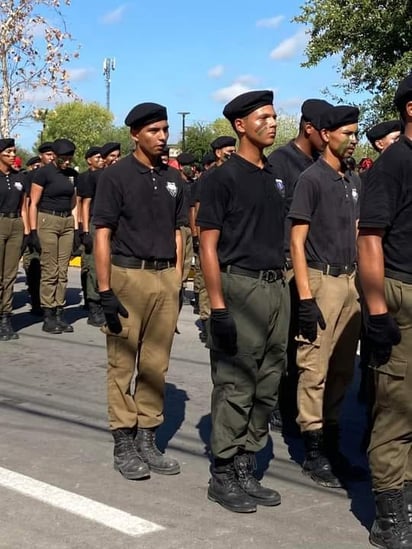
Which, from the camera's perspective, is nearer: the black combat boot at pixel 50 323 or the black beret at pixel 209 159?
the black combat boot at pixel 50 323

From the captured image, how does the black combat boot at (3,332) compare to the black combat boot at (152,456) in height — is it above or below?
above

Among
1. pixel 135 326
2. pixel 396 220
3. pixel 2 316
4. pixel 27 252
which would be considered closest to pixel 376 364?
pixel 396 220

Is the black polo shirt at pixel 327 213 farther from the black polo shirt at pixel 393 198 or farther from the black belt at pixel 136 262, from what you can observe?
the black polo shirt at pixel 393 198

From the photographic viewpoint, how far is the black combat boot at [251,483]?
4.43m

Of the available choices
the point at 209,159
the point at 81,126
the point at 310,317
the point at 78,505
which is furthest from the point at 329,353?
the point at 81,126

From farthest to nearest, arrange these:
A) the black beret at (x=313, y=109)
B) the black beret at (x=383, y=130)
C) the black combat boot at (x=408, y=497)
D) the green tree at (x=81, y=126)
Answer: the green tree at (x=81, y=126) < the black beret at (x=383, y=130) < the black beret at (x=313, y=109) < the black combat boot at (x=408, y=497)

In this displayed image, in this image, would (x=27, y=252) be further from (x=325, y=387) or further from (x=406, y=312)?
(x=406, y=312)

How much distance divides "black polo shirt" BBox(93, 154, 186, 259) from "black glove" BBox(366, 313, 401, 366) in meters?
1.61

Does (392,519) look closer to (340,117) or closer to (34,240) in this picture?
(340,117)

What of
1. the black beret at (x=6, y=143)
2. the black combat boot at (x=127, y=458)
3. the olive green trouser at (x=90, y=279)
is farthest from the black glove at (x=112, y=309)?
the olive green trouser at (x=90, y=279)

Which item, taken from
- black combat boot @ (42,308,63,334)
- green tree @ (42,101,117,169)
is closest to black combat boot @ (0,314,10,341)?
black combat boot @ (42,308,63,334)

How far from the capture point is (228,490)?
4422mm

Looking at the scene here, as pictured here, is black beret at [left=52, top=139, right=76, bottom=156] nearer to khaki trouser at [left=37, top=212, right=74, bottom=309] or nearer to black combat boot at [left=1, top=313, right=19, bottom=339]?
khaki trouser at [left=37, top=212, right=74, bottom=309]

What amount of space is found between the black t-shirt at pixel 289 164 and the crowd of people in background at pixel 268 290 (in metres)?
0.01
